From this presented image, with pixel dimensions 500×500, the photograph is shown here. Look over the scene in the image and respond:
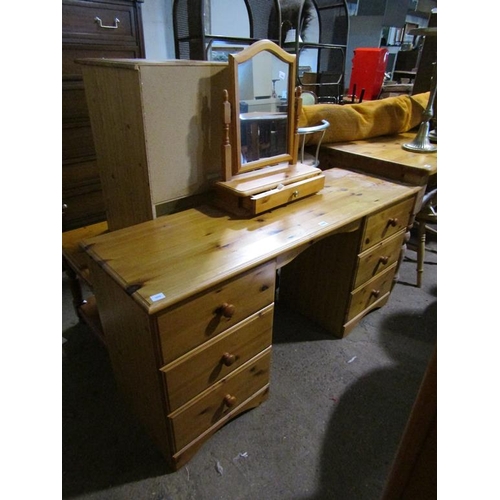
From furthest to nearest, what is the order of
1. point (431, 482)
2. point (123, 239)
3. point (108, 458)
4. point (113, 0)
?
point (113, 0) < point (108, 458) < point (123, 239) < point (431, 482)

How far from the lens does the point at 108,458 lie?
120cm

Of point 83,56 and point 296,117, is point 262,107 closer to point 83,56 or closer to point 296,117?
point 296,117

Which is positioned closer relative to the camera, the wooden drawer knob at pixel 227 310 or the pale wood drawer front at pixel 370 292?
A: the wooden drawer knob at pixel 227 310

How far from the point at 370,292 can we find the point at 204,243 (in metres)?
1.02

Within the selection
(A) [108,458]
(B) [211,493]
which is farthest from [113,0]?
(B) [211,493]

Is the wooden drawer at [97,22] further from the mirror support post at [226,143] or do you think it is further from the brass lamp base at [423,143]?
the brass lamp base at [423,143]

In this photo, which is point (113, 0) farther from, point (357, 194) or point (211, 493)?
point (211, 493)

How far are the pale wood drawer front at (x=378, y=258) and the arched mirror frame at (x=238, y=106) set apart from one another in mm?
527

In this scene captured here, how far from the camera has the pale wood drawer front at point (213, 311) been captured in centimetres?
88

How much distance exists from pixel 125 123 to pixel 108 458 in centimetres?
110

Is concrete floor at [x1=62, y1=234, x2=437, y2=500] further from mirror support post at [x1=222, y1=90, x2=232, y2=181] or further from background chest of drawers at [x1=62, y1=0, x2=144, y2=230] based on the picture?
mirror support post at [x1=222, y1=90, x2=232, y2=181]

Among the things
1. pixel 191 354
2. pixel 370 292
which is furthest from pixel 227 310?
pixel 370 292

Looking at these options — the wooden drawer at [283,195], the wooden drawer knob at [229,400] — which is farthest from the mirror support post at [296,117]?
the wooden drawer knob at [229,400]

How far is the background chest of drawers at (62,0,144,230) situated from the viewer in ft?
5.73
